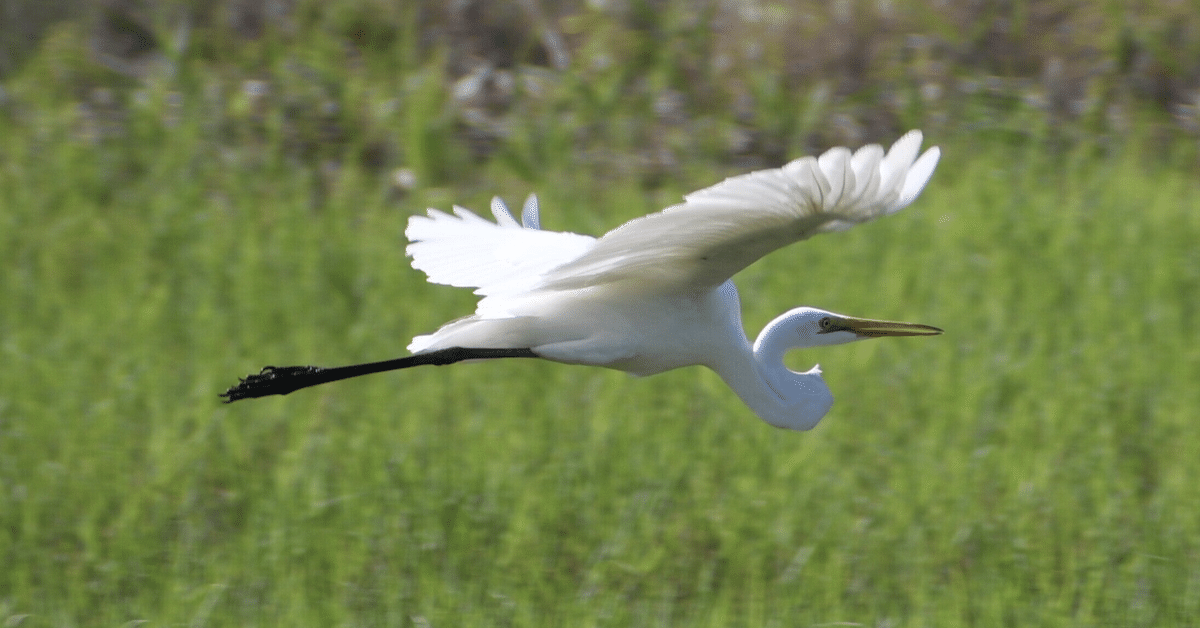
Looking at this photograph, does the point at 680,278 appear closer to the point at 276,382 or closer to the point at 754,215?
the point at 754,215

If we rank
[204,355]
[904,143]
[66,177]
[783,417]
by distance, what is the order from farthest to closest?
[66,177], [204,355], [783,417], [904,143]

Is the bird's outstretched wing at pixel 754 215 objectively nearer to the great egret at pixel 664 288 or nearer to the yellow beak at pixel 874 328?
the great egret at pixel 664 288

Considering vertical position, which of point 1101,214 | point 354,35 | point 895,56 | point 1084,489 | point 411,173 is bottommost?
point 1084,489

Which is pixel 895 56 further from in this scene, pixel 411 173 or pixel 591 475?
pixel 591 475

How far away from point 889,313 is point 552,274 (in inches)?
86.7

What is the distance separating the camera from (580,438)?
11.3 ft

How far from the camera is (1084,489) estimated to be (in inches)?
126

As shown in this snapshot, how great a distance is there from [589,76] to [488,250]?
10.9 feet

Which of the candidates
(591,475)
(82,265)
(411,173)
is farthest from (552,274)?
(411,173)

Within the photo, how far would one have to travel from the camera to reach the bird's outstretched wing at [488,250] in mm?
2531

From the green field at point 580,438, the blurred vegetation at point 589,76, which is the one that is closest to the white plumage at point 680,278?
the green field at point 580,438

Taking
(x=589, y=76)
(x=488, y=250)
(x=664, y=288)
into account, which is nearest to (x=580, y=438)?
(x=488, y=250)

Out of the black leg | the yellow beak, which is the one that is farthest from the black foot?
the yellow beak

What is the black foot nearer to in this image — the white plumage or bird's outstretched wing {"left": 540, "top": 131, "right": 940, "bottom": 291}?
the white plumage
